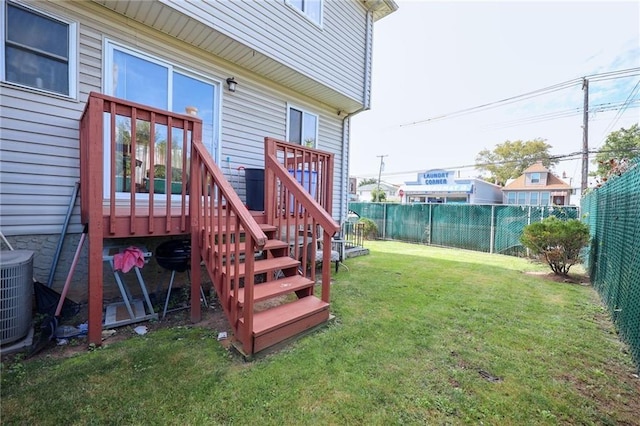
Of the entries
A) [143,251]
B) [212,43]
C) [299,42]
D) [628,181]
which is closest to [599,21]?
[628,181]

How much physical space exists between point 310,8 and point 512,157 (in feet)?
127

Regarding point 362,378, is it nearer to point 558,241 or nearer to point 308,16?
point 308,16

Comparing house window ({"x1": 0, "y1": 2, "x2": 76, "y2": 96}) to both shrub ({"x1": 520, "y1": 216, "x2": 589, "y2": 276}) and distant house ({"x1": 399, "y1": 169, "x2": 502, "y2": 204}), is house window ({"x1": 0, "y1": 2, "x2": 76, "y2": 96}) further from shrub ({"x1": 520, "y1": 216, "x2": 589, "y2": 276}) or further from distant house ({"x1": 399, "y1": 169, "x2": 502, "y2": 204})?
distant house ({"x1": 399, "y1": 169, "x2": 502, "y2": 204})

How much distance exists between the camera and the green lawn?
5.74 ft

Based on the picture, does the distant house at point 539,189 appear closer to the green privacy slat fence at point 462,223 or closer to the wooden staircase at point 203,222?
the green privacy slat fence at point 462,223

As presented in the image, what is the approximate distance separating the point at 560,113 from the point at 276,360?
21.1 metres

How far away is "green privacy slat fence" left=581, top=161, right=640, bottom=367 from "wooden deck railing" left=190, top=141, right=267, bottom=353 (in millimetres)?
3360

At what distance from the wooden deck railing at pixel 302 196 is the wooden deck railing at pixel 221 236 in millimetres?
762

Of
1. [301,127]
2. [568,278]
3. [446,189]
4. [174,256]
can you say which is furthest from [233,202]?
[446,189]

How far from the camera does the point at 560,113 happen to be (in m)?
16.1

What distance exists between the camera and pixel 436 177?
28.0 m

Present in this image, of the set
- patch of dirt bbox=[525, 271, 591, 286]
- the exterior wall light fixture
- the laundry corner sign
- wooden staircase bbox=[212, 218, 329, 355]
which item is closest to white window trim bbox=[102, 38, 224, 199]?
the exterior wall light fixture

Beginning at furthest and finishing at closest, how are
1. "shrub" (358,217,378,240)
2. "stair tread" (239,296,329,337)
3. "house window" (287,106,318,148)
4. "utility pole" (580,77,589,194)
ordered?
1. "shrub" (358,217,378,240)
2. "utility pole" (580,77,589,194)
3. "house window" (287,106,318,148)
4. "stair tread" (239,296,329,337)

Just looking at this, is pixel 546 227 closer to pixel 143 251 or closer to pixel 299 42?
pixel 299 42
